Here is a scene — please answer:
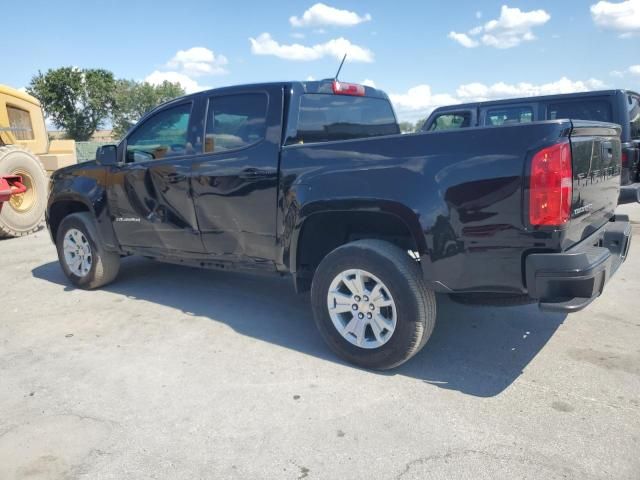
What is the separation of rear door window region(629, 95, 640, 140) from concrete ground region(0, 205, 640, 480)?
3.30m

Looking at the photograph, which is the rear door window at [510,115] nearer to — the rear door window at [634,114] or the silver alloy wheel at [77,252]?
the rear door window at [634,114]

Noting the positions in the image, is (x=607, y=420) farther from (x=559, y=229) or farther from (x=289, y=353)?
(x=289, y=353)

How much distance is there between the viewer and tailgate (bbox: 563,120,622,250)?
2893 mm

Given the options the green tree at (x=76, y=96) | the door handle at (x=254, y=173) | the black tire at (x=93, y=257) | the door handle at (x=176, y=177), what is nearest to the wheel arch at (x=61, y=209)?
the black tire at (x=93, y=257)

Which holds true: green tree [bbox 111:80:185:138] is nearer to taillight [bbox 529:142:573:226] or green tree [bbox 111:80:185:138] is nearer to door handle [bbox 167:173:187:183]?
door handle [bbox 167:173:187:183]

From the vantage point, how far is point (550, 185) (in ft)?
8.89

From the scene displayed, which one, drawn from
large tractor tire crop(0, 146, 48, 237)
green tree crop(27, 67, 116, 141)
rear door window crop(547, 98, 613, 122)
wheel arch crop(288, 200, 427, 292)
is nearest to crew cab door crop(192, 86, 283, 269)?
wheel arch crop(288, 200, 427, 292)

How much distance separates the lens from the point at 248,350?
3900 mm

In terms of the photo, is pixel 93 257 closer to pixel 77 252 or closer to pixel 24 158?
pixel 77 252

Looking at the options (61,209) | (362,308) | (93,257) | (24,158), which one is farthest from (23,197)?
(362,308)

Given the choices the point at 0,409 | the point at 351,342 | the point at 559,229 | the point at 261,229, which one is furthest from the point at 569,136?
the point at 0,409

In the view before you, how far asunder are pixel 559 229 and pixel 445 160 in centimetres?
71

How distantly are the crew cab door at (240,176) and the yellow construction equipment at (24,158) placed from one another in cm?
569

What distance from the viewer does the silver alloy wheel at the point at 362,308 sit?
11.1 feet
